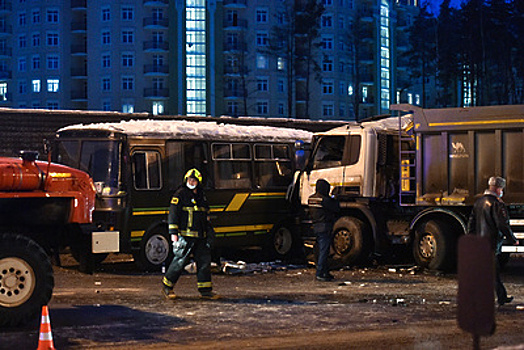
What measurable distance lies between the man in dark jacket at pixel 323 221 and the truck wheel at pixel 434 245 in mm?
2417

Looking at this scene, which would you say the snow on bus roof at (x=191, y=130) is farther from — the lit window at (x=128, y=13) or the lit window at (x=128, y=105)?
the lit window at (x=128, y=13)

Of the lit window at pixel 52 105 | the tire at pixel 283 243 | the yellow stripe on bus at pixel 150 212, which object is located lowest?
the tire at pixel 283 243

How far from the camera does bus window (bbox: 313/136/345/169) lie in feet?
64.9

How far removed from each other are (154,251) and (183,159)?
2096 millimetres

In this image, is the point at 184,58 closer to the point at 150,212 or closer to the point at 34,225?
the point at 150,212

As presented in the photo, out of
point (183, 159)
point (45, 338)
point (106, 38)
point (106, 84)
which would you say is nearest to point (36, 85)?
point (106, 84)

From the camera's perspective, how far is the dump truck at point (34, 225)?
453 inches

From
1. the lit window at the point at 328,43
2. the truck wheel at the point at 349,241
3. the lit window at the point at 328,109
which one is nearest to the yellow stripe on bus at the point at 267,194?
the truck wheel at the point at 349,241

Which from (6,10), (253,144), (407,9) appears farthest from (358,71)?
(253,144)

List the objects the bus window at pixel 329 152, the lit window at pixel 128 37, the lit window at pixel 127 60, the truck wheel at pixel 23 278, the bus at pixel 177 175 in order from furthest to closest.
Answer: the lit window at pixel 128 37
the lit window at pixel 127 60
the bus window at pixel 329 152
the bus at pixel 177 175
the truck wheel at pixel 23 278

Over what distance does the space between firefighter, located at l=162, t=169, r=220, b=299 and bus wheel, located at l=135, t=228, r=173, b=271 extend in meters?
4.61

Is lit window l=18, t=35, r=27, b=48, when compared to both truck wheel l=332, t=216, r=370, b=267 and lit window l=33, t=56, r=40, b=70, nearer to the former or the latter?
lit window l=33, t=56, r=40, b=70

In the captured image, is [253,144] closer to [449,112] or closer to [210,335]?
[449,112]

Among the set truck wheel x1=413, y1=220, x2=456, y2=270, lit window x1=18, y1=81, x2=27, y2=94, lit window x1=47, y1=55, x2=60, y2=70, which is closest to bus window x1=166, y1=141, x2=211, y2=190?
truck wheel x1=413, y1=220, x2=456, y2=270
